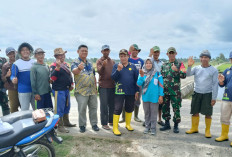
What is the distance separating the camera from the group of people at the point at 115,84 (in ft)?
15.0

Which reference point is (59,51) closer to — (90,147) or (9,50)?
(9,50)

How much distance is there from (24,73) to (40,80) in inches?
17.8

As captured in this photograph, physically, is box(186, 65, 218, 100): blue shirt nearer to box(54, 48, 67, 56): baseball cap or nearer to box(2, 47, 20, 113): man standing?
box(54, 48, 67, 56): baseball cap

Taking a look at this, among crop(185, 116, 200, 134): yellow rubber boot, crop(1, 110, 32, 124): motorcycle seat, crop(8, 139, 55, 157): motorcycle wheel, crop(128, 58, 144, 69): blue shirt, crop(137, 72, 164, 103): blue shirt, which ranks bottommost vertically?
crop(185, 116, 200, 134): yellow rubber boot

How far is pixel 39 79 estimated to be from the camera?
4.61 meters

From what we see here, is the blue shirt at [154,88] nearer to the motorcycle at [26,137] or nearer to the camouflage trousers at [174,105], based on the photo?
the camouflage trousers at [174,105]

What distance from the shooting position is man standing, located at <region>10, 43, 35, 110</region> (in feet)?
15.1

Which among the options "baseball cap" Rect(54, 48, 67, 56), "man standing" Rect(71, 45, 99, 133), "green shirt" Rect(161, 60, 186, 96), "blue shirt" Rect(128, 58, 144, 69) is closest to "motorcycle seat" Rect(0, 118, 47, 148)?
"man standing" Rect(71, 45, 99, 133)

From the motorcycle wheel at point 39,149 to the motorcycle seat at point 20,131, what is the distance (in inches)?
9.4

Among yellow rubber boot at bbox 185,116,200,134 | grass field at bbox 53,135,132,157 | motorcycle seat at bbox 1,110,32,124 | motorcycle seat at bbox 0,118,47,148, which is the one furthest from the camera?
yellow rubber boot at bbox 185,116,200,134

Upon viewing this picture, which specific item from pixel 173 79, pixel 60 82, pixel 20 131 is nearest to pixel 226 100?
pixel 173 79

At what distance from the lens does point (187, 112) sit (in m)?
7.62

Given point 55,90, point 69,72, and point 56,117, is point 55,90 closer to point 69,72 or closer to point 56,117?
point 69,72

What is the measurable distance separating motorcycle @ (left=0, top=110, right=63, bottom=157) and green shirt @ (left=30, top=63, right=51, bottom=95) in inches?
54.2
